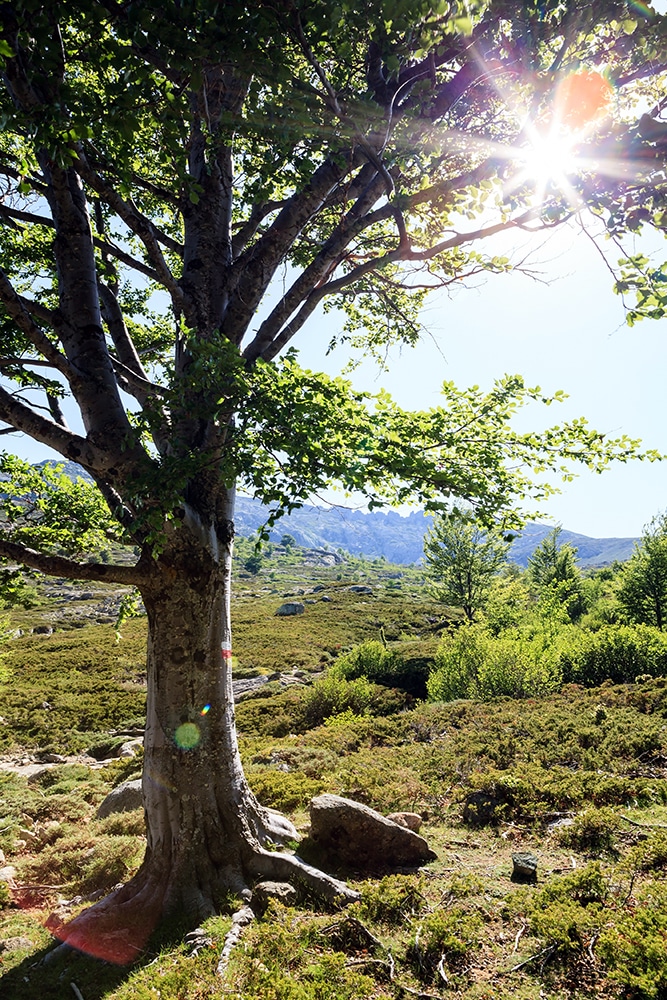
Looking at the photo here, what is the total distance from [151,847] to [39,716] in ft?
62.3

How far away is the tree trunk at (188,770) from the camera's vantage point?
5.04 meters

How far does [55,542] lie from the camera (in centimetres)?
674

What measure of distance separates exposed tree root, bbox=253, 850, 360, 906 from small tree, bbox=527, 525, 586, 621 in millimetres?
35877

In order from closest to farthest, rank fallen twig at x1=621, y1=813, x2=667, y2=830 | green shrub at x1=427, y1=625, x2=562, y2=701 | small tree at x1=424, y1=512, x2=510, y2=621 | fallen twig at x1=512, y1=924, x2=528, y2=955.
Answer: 1. fallen twig at x1=512, y1=924, x2=528, y2=955
2. fallen twig at x1=621, y1=813, x2=667, y2=830
3. green shrub at x1=427, y1=625, x2=562, y2=701
4. small tree at x1=424, y1=512, x2=510, y2=621

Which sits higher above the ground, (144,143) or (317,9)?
(144,143)

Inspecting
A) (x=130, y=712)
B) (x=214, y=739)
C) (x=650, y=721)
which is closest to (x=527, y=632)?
(x=650, y=721)

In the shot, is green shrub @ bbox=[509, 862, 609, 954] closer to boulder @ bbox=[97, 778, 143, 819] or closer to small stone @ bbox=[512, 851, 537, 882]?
small stone @ bbox=[512, 851, 537, 882]

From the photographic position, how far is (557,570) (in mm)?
42812

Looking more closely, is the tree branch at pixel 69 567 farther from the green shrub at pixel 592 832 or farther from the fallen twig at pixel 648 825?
the fallen twig at pixel 648 825

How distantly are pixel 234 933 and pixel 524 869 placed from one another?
322cm

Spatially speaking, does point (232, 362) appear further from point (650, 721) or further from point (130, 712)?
point (130, 712)

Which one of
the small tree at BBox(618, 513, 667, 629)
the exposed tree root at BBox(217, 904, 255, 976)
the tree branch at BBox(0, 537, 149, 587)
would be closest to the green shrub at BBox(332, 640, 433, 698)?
the small tree at BBox(618, 513, 667, 629)

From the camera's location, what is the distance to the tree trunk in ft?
16.5

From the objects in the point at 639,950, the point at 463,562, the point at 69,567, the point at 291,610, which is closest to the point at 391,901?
the point at 639,950
